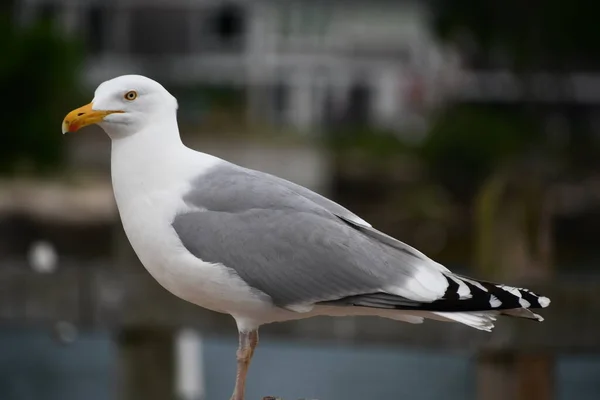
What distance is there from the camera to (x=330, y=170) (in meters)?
25.2

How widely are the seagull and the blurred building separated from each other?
103 ft

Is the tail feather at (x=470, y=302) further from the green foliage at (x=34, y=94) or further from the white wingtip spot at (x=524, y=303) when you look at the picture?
the green foliage at (x=34, y=94)

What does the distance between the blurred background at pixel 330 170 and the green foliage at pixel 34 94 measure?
0.04 metres

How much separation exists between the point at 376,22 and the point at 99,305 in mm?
31858

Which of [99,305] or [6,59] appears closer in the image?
[99,305]

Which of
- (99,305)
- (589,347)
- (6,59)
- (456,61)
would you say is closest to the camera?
(589,347)

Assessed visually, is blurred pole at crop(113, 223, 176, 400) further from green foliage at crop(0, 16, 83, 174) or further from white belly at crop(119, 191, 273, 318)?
green foliage at crop(0, 16, 83, 174)

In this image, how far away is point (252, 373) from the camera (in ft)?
44.7

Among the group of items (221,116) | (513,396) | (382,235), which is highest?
(221,116)

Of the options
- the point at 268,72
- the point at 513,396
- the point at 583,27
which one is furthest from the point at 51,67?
the point at 513,396

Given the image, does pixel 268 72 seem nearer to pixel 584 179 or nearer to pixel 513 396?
pixel 584 179

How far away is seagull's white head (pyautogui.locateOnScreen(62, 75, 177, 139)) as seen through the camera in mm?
3424

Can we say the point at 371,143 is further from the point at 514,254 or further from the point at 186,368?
the point at 514,254

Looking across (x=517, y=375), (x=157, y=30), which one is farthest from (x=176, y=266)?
(x=157, y=30)
